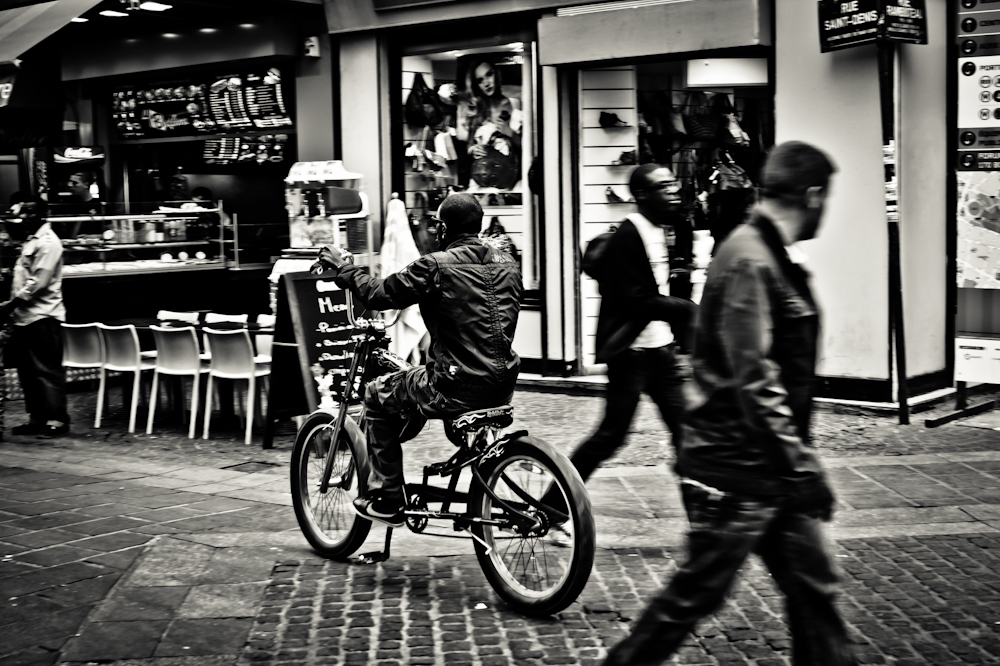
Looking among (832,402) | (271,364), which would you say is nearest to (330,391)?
(271,364)

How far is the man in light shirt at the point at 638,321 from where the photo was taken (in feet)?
18.6

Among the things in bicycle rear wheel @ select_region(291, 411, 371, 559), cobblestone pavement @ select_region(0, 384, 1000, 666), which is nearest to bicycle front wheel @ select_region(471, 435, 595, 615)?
cobblestone pavement @ select_region(0, 384, 1000, 666)

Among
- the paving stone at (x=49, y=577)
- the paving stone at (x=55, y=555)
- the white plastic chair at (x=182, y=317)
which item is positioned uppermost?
the white plastic chair at (x=182, y=317)

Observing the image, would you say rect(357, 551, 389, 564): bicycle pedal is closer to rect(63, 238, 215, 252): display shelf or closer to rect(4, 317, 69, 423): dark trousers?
rect(4, 317, 69, 423): dark trousers

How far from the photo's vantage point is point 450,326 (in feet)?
17.1

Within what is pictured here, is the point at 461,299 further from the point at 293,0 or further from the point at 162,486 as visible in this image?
the point at 293,0

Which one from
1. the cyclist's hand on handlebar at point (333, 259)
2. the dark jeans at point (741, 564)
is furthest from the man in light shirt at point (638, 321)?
the dark jeans at point (741, 564)

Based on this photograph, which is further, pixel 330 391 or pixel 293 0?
pixel 293 0

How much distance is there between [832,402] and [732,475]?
6488 millimetres

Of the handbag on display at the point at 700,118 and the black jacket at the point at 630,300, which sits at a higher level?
the handbag on display at the point at 700,118

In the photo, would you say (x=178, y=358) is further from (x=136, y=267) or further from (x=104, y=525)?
(x=136, y=267)

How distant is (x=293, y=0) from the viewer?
1224 centimetres

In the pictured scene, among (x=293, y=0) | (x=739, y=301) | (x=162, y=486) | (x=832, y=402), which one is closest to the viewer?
(x=739, y=301)

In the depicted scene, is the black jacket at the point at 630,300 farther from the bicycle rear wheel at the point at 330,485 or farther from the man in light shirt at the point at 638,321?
the bicycle rear wheel at the point at 330,485
